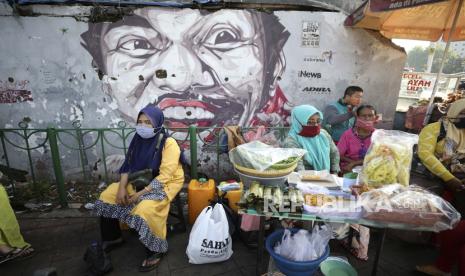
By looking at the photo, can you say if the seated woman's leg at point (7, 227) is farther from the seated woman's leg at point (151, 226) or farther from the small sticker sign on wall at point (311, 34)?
the small sticker sign on wall at point (311, 34)

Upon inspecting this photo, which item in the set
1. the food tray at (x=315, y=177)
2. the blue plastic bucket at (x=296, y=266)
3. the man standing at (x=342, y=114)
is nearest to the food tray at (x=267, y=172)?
the food tray at (x=315, y=177)

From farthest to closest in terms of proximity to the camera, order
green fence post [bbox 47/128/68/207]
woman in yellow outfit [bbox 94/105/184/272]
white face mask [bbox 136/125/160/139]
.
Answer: green fence post [bbox 47/128/68/207]
white face mask [bbox 136/125/160/139]
woman in yellow outfit [bbox 94/105/184/272]

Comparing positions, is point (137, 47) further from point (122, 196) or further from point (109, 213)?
point (109, 213)

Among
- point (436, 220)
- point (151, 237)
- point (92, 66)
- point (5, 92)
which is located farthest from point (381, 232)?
point (5, 92)

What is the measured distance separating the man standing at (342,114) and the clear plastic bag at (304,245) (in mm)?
2197

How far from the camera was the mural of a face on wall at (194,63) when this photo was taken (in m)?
4.37

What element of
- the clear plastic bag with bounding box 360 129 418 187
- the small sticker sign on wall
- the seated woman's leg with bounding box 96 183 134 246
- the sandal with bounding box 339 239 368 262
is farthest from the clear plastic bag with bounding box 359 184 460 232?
the small sticker sign on wall

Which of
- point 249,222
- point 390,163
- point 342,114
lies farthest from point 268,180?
point 342,114

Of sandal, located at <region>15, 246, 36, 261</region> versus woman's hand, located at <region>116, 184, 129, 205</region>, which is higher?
woman's hand, located at <region>116, 184, 129, 205</region>

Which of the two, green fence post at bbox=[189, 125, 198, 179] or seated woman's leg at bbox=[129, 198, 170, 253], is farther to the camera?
green fence post at bbox=[189, 125, 198, 179]

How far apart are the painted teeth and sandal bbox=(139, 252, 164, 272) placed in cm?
253

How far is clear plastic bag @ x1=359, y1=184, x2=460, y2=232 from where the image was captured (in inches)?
67.4

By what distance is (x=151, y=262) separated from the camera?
109 inches

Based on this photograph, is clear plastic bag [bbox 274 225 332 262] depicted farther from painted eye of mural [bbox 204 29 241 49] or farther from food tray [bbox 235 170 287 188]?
painted eye of mural [bbox 204 29 241 49]
